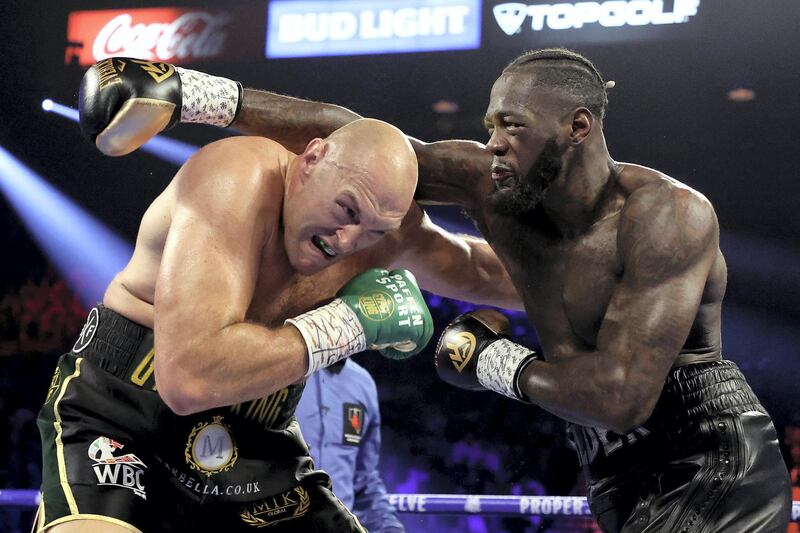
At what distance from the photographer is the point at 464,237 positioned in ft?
7.55

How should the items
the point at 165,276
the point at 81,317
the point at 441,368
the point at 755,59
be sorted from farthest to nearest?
the point at 81,317 → the point at 755,59 → the point at 441,368 → the point at 165,276

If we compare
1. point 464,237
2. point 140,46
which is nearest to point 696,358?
point 464,237

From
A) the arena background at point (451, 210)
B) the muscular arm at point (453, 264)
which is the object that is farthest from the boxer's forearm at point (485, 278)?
the arena background at point (451, 210)

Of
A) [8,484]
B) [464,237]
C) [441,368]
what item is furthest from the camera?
[8,484]

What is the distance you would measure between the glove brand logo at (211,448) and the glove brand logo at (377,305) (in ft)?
1.18

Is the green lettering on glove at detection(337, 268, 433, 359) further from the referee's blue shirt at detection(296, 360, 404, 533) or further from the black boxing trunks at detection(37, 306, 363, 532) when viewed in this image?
the referee's blue shirt at detection(296, 360, 404, 533)

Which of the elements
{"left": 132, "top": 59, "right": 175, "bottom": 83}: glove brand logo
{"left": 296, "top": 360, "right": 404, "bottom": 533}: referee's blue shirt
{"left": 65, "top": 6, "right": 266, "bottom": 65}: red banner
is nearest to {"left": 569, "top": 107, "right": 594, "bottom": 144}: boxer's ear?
{"left": 132, "top": 59, "right": 175, "bottom": 83}: glove brand logo

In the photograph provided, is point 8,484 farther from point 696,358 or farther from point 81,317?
point 696,358

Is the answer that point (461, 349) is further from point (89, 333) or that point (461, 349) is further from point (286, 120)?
point (89, 333)

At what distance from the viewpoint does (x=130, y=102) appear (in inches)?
67.3

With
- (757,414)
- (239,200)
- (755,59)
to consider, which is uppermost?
(755,59)

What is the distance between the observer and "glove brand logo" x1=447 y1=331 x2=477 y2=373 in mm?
1938

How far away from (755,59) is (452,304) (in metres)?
1.81

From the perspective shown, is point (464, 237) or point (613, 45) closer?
point (464, 237)
